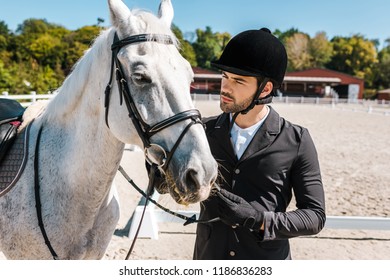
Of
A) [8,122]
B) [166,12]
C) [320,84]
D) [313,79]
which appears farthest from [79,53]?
[320,84]

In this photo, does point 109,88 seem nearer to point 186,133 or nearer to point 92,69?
point 92,69

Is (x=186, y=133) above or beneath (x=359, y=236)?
above

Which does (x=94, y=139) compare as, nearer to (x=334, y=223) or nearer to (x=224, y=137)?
(x=224, y=137)

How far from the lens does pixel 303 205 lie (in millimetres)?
1597

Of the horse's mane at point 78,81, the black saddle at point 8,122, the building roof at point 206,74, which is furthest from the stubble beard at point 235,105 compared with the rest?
the building roof at point 206,74

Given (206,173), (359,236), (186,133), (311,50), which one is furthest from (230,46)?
(311,50)

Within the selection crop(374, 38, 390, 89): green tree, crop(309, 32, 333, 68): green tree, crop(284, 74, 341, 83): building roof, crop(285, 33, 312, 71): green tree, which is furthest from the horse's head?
crop(309, 32, 333, 68): green tree

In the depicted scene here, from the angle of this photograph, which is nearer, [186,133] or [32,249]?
[186,133]

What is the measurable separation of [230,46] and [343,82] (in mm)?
59705

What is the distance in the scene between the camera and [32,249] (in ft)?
6.47

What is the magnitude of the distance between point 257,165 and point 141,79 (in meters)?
→ 0.77

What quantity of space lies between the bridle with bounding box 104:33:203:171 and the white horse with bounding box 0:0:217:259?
0.06ft

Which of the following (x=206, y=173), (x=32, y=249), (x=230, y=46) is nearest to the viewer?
(x=206, y=173)

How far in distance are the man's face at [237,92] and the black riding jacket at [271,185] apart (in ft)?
0.53
